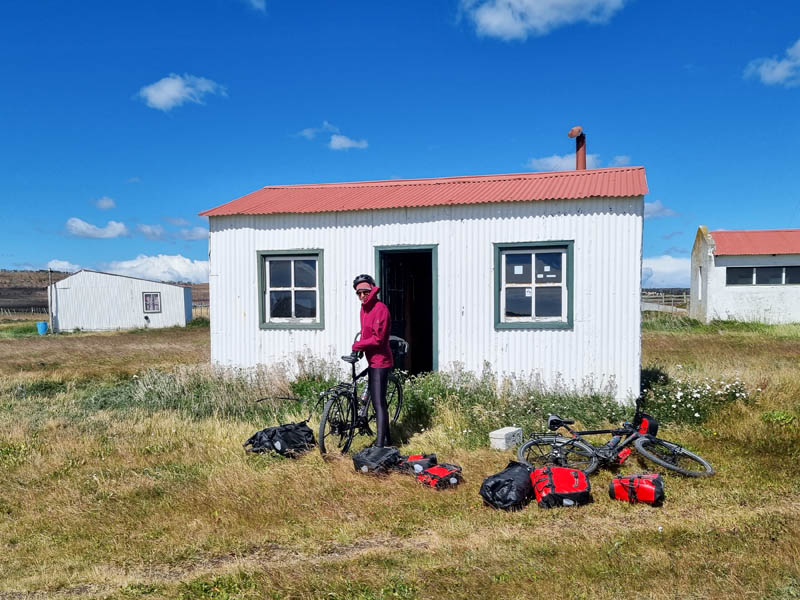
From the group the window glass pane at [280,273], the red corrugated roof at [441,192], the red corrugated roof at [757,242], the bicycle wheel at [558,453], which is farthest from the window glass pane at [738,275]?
the bicycle wheel at [558,453]

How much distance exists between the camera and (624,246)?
8656 mm

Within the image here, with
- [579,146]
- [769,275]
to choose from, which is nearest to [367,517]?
[579,146]

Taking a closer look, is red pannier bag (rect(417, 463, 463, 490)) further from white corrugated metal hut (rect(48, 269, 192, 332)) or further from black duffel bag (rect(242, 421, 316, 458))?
white corrugated metal hut (rect(48, 269, 192, 332))

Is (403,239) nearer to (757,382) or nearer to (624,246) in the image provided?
(624,246)

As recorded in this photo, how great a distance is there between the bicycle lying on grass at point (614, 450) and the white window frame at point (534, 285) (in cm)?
293

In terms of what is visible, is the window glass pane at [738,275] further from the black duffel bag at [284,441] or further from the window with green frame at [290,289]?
the black duffel bag at [284,441]

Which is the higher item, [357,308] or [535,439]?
[357,308]

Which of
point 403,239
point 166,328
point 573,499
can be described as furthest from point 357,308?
point 166,328

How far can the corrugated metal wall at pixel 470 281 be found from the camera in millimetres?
8688

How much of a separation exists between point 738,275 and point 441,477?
23.3 meters

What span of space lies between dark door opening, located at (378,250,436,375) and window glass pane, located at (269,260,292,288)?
5.59ft

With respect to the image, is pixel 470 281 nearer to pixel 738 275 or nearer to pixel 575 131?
pixel 575 131

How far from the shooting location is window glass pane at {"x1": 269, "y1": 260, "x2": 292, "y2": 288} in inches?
404

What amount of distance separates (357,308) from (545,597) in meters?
6.64
